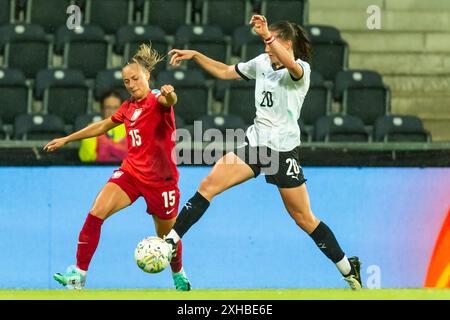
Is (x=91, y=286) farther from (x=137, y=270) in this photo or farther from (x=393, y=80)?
(x=393, y=80)

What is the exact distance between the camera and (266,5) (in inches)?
555

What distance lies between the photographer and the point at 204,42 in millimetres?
13211

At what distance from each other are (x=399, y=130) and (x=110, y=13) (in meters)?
3.86

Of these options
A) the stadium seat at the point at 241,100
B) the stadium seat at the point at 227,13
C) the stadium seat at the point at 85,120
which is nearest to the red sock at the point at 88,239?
the stadium seat at the point at 85,120

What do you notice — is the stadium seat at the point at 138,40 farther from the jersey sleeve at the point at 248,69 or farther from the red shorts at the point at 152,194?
the jersey sleeve at the point at 248,69

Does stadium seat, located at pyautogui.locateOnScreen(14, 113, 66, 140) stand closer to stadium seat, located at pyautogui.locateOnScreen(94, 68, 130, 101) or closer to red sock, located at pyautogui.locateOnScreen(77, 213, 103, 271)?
stadium seat, located at pyautogui.locateOnScreen(94, 68, 130, 101)

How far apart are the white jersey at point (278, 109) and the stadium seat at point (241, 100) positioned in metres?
4.54

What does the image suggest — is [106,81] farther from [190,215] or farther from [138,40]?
[190,215]

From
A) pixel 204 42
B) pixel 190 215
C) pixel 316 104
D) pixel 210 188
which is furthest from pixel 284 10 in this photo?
pixel 190 215

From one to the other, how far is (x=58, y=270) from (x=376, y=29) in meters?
6.28

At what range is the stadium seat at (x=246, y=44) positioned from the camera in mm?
13172
